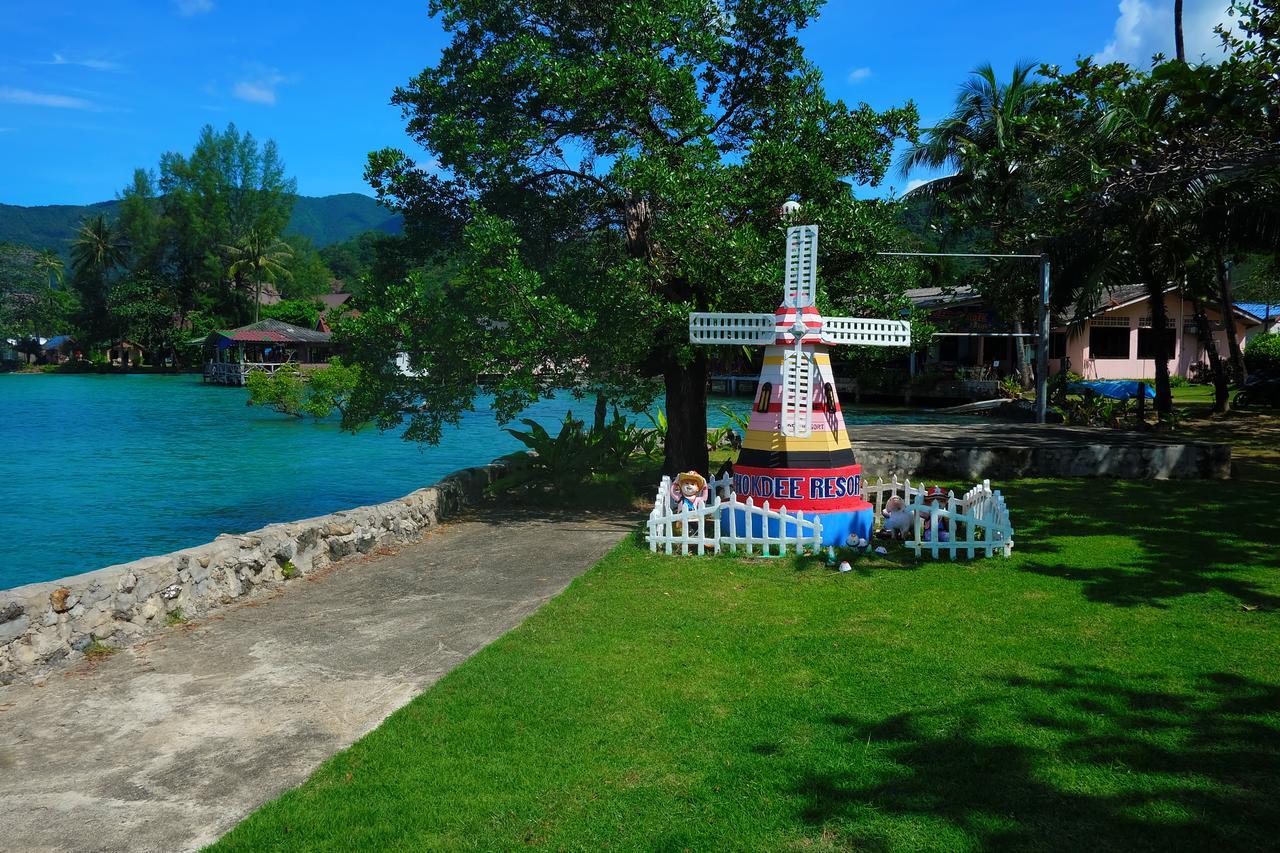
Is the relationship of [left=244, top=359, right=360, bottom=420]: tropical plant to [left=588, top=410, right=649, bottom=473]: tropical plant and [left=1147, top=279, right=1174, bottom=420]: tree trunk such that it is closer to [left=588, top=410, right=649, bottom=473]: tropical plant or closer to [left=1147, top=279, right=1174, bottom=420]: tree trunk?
[left=588, top=410, right=649, bottom=473]: tropical plant

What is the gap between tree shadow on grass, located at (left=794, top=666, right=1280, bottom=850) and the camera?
4.99m

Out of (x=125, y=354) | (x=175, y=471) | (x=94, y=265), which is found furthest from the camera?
(x=125, y=354)

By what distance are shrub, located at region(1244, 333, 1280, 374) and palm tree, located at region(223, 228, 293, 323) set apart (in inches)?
2958

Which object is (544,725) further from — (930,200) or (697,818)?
A: (930,200)

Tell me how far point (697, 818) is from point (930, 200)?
38.8 metres

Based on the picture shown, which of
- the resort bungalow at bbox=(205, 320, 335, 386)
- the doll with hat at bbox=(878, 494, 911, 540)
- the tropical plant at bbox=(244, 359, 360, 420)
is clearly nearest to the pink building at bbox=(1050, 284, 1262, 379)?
the tropical plant at bbox=(244, 359, 360, 420)

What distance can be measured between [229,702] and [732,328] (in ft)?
27.3

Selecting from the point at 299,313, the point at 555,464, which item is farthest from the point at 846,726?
the point at 299,313

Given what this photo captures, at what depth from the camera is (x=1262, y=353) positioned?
133ft

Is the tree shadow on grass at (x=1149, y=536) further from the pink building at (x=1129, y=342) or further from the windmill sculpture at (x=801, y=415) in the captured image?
the pink building at (x=1129, y=342)

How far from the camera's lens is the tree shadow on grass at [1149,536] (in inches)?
391

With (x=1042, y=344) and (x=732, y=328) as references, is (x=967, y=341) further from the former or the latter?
(x=732, y=328)

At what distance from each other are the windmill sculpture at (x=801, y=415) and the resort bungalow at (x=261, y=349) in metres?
61.1

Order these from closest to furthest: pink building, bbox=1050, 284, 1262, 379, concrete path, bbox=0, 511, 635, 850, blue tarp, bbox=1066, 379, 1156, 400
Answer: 1. concrete path, bbox=0, 511, 635, 850
2. blue tarp, bbox=1066, 379, 1156, 400
3. pink building, bbox=1050, 284, 1262, 379
